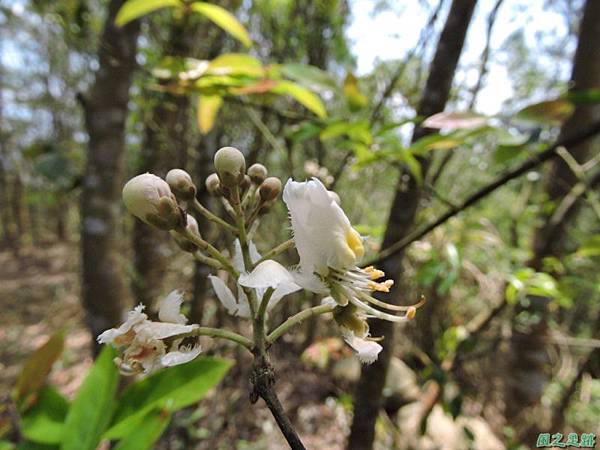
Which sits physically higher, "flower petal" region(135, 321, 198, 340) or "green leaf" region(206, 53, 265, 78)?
"green leaf" region(206, 53, 265, 78)

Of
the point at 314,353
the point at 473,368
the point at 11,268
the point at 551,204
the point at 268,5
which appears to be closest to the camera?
the point at 551,204

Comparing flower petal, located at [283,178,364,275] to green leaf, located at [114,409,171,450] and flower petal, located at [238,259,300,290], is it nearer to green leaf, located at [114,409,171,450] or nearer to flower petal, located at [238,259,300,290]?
flower petal, located at [238,259,300,290]

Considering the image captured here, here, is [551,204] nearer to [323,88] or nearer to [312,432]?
[323,88]

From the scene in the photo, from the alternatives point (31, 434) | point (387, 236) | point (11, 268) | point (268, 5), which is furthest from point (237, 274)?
point (11, 268)

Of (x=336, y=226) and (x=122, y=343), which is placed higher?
(x=336, y=226)

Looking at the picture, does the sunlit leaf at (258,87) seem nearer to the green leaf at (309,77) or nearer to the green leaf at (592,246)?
the green leaf at (309,77)

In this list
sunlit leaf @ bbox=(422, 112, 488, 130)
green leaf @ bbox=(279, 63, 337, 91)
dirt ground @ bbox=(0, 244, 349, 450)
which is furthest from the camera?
dirt ground @ bbox=(0, 244, 349, 450)

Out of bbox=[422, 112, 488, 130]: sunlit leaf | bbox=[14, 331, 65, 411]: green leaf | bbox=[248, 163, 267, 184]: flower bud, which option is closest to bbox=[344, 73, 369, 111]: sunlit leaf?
bbox=[422, 112, 488, 130]: sunlit leaf

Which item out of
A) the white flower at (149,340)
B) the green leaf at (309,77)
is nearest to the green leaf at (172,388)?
the white flower at (149,340)
